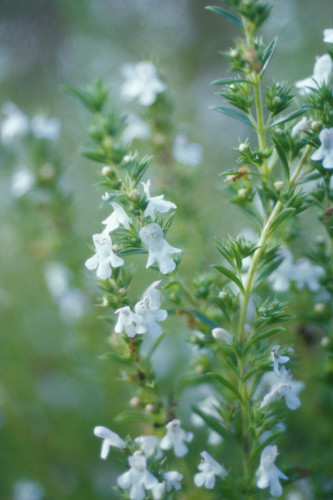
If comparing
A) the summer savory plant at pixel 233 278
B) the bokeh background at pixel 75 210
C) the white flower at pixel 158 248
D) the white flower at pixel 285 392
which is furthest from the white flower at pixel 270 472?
the bokeh background at pixel 75 210

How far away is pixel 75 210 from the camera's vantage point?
2529 millimetres

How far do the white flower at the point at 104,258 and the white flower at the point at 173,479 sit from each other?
546mm

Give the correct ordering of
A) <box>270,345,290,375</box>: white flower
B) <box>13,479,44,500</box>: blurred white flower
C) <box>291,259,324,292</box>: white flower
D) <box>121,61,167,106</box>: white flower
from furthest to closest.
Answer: <box>13,479,44,500</box>: blurred white flower, <box>121,61,167,106</box>: white flower, <box>291,259,324,292</box>: white flower, <box>270,345,290,375</box>: white flower

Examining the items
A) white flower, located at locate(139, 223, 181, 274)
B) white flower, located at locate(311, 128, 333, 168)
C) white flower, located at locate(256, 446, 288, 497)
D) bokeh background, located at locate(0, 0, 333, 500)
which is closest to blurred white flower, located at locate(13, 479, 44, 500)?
bokeh background, located at locate(0, 0, 333, 500)

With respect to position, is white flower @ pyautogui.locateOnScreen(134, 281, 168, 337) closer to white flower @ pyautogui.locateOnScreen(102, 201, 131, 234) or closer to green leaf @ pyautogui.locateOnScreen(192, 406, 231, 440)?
white flower @ pyautogui.locateOnScreen(102, 201, 131, 234)

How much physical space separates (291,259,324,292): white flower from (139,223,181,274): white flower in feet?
1.89

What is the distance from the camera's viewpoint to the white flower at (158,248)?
→ 1253 mm

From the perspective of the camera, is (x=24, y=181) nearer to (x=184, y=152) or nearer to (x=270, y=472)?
(x=184, y=152)

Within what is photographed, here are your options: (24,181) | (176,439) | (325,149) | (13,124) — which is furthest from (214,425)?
(13,124)

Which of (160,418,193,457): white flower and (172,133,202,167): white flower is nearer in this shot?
(160,418,193,457): white flower

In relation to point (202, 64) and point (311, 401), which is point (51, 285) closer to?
point (311, 401)

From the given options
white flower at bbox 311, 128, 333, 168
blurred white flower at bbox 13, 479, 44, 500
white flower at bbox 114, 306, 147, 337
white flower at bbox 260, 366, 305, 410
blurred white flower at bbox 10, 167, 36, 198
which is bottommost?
blurred white flower at bbox 13, 479, 44, 500

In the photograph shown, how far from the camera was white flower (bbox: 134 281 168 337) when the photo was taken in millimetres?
→ 1306

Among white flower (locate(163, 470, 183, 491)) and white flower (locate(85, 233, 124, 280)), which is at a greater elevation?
white flower (locate(85, 233, 124, 280))
